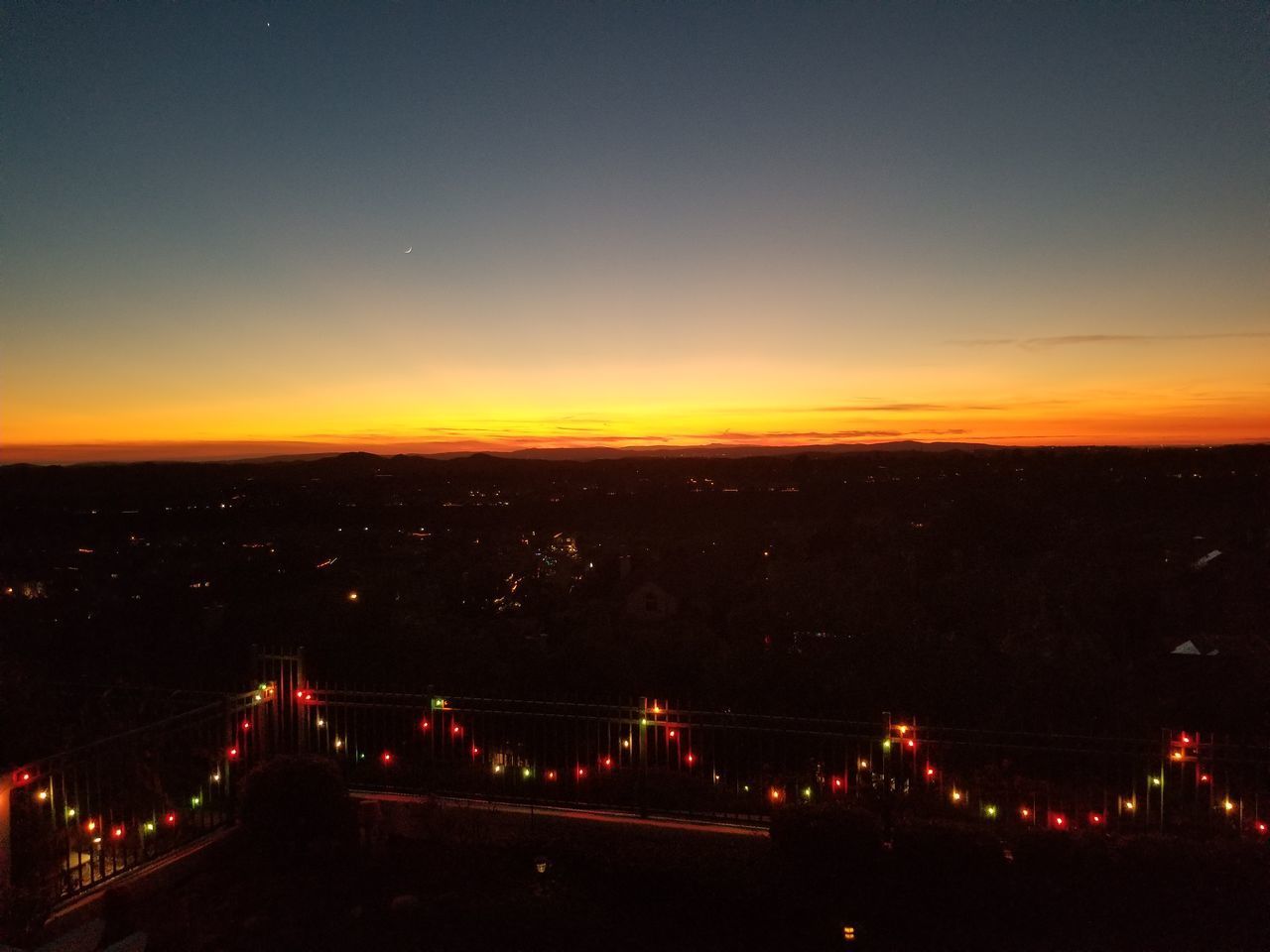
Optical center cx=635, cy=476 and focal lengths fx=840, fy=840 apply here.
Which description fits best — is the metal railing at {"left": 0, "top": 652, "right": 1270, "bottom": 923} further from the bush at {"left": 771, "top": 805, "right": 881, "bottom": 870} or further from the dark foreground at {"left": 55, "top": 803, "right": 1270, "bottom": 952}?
the dark foreground at {"left": 55, "top": 803, "right": 1270, "bottom": 952}

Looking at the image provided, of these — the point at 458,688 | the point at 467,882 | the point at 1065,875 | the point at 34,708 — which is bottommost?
the point at 458,688

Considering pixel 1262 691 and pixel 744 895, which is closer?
pixel 744 895

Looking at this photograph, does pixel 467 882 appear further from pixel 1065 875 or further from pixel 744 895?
pixel 1065 875

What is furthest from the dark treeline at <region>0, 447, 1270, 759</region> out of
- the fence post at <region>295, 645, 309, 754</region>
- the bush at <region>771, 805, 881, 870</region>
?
the bush at <region>771, 805, 881, 870</region>

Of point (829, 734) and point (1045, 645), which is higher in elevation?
point (829, 734)

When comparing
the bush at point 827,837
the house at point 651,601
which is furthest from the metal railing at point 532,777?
the house at point 651,601

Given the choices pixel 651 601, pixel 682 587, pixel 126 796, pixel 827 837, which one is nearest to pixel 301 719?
pixel 126 796

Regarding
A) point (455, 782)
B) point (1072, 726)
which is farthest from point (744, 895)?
point (1072, 726)

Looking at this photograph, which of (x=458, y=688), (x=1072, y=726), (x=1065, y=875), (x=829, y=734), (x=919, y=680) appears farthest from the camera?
(x=458, y=688)
